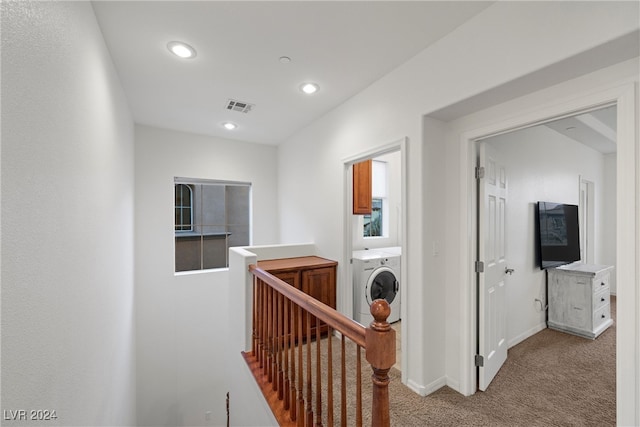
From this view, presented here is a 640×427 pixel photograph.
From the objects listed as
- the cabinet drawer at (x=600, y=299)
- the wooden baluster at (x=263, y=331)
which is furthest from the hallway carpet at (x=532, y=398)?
the wooden baluster at (x=263, y=331)

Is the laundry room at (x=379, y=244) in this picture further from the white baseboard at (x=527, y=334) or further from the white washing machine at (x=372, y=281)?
the white baseboard at (x=527, y=334)

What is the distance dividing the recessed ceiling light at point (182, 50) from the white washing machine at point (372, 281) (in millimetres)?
2699

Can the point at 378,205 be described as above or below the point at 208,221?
above

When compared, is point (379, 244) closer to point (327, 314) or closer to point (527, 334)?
point (527, 334)

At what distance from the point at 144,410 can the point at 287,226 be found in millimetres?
3224

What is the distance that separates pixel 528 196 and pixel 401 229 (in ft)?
6.48

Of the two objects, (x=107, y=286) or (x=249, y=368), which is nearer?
(x=107, y=286)

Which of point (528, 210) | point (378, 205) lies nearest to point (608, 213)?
point (528, 210)

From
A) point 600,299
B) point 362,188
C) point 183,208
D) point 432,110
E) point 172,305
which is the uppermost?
point 432,110

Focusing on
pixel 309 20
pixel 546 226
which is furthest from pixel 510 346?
pixel 309 20

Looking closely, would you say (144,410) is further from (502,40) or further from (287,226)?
(502,40)

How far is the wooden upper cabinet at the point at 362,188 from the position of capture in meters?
3.73

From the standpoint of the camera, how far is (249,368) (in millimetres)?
2326

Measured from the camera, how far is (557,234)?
134 inches
